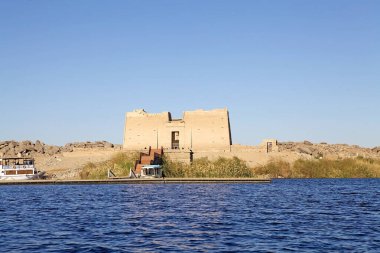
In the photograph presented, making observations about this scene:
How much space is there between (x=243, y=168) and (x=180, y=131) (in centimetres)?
2011

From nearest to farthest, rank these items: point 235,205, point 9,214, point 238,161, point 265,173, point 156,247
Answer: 1. point 156,247
2. point 9,214
3. point 235,205
4. point 238,161
5. point 265,173

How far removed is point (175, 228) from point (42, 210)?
570 inches

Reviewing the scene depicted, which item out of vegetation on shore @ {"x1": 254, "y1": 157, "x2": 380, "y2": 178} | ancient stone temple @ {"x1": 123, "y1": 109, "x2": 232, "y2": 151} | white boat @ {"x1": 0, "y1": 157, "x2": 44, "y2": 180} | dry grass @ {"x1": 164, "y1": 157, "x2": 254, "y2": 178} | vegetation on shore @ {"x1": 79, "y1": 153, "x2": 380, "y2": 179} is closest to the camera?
dry grass @ {"x1": 164, "y1": 157, "x2": 254, "y2": 178}

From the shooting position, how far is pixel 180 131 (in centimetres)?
10744

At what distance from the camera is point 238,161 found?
3738 inches

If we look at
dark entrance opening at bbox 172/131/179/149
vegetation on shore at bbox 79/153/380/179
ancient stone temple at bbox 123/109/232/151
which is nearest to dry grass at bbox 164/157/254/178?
vegetation on shore at bbox 79/153/380/179

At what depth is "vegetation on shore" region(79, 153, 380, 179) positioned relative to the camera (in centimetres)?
9006

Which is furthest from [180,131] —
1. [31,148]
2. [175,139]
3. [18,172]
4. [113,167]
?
[31,148]

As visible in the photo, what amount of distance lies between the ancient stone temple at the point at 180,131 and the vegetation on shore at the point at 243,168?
7327 millimetres

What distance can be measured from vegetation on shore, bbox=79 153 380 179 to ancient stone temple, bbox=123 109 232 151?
288 inches

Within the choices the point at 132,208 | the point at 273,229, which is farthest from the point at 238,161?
the point at 273,229

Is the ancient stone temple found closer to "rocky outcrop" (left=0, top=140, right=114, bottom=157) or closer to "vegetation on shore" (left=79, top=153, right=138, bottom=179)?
"vegetation on shore" (left=79, top=153, right=138, bottom=179)

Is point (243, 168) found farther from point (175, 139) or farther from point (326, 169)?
point (326, 169)

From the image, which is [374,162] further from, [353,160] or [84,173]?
[84,173]
